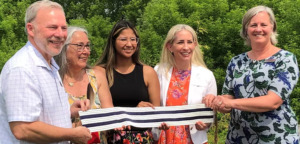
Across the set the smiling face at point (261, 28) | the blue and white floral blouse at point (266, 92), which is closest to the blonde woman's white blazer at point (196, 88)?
the blue and white floral blouse at point (266, 92)

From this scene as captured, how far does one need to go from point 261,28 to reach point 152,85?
1.40m

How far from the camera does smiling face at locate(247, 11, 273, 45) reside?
3.83 m

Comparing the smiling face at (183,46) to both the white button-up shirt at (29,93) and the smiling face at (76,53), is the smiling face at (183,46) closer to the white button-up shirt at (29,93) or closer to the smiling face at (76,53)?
the smiling face at (76,53)

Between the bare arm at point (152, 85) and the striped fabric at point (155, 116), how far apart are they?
24cm

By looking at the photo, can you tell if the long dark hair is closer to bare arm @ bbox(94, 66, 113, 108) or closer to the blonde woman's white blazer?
bare arm @ bbox(94, 66, 113, 108)

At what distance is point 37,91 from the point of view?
2676 millimetres

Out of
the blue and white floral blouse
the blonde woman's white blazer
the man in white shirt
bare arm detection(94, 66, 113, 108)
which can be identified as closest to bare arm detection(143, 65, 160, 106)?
the blonde woman's white blazer

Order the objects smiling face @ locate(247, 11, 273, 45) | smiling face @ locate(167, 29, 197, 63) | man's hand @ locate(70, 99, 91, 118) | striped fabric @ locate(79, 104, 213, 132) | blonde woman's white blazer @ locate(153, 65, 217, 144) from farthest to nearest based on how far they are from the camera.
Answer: smiling face @ locate(167, 29, 197, 63)
blonde woman's white blazer @ locate(153, 65, 217, 144)
striped fabric @ locate(79, 104, 213, 132)
smiling face @ locate(247, 11, 273, 45)
man's hand @ locate(70, 99, 91, 118)

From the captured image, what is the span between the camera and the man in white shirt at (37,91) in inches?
102

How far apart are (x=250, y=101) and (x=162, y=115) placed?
3.35ft

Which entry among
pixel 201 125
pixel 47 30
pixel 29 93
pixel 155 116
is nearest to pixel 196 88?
pixel 201 125

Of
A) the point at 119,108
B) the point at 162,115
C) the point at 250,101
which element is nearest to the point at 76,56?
the point at 119,108

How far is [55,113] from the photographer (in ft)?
9.35

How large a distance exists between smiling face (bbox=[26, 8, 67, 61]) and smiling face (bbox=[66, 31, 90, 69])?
51.0 inches
